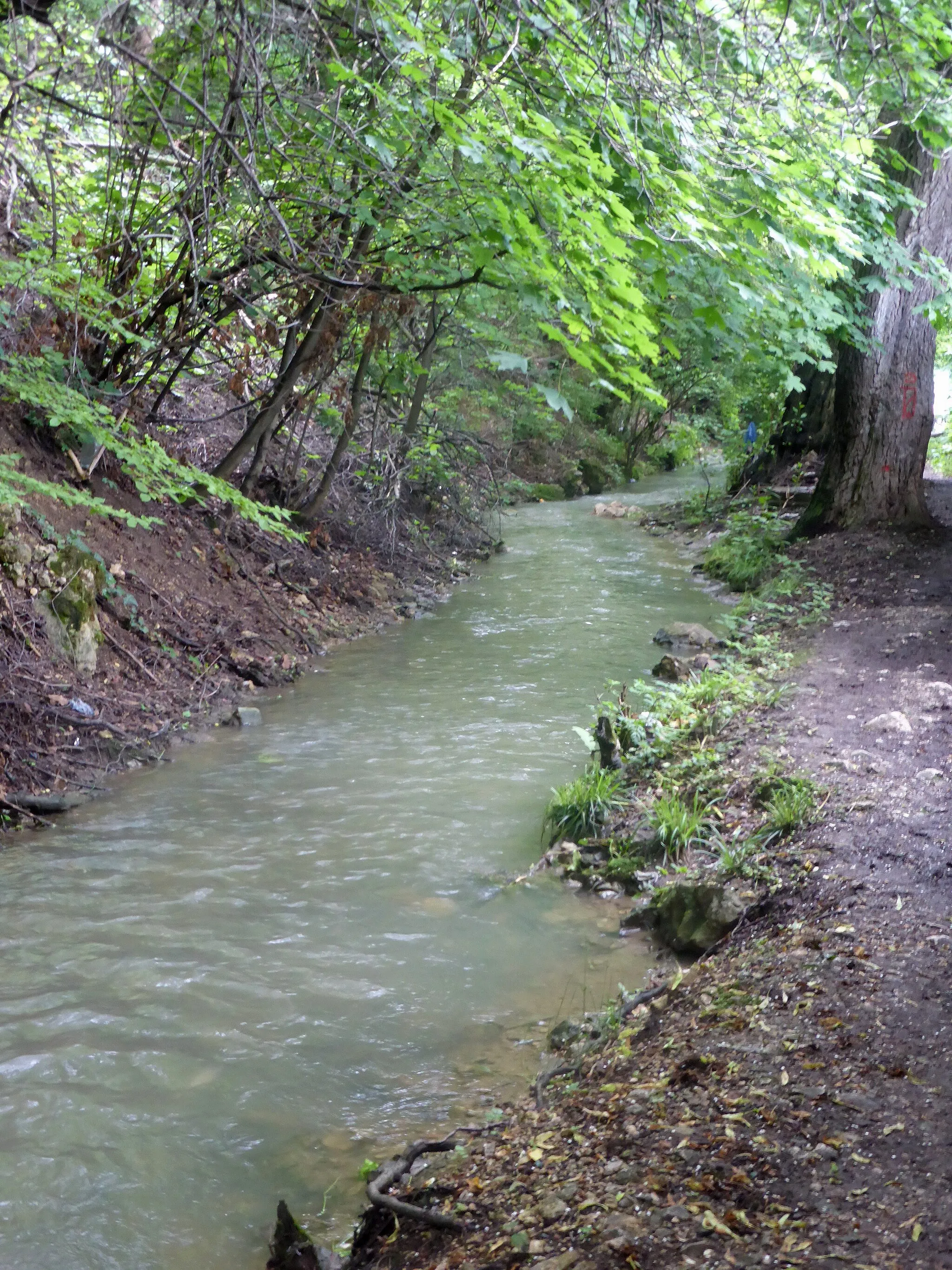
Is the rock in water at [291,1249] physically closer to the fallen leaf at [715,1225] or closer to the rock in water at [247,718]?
the fallen leaf at [715,1225]

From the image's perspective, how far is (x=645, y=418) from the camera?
31.3m

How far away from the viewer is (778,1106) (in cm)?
300

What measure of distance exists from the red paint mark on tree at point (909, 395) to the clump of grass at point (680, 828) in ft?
27.0

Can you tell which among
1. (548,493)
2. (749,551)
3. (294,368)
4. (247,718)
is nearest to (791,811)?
(247,718)

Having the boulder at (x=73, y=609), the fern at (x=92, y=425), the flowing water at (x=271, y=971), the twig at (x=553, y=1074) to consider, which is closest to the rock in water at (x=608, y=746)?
the flowing water at (x=271, y=971)

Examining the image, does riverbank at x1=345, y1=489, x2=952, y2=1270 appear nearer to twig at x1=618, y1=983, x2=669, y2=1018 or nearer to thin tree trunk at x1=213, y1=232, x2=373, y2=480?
twig at x1=618, y1=983, x2=669, y2=1018

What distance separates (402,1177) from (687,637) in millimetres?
8055

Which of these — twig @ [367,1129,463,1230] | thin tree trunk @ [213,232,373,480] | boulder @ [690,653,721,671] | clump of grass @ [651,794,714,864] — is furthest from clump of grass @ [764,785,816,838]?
thin tree trunk @ [213,232,373,480]

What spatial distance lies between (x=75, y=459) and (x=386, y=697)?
352 centimetres

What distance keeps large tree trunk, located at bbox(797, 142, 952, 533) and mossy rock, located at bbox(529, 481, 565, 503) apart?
14.5 meters

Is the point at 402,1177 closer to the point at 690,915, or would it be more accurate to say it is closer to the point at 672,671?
the point at 690,915

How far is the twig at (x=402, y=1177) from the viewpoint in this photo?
9.34 ft

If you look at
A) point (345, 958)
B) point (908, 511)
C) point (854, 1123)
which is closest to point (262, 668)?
point (345, 958)

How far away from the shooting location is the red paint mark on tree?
39.3 feet
